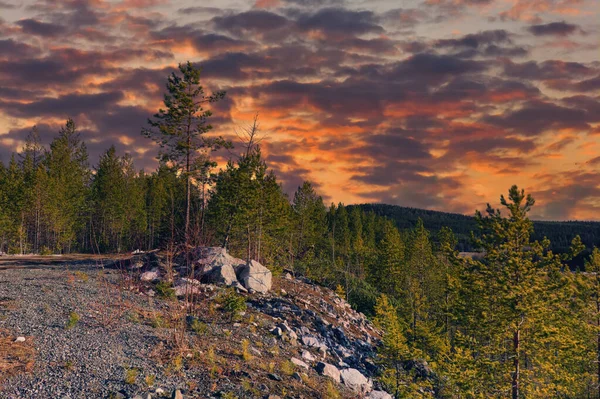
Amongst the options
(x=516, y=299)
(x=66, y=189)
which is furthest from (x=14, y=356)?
(x=66, y=189)

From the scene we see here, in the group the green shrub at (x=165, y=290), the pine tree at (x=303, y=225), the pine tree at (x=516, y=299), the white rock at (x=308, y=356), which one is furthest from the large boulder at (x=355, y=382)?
the pine tree at (x=303, y=225)

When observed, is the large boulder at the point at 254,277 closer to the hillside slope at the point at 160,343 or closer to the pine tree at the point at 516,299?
the hillside slope at the point at 160,343

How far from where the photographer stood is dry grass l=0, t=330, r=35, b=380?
35.6 feet

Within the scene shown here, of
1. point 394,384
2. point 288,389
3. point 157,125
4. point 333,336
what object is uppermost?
point 157,125

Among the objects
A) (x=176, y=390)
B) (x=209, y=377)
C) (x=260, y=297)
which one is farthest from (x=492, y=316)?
(x=176, y=390)

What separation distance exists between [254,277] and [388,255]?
41022mm

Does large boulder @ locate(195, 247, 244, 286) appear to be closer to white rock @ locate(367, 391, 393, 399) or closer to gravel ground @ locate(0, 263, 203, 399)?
gravel ground @ locate(0, 263, 203, 399)

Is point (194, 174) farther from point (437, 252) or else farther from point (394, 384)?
point (437, 252)

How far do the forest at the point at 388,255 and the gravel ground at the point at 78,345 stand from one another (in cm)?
325

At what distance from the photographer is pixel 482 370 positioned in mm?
23047

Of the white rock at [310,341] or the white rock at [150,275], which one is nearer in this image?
the white rock at [310,341]

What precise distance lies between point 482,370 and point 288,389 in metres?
14.0

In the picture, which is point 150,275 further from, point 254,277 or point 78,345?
point 78,345

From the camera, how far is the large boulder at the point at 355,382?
19578 millimetres
